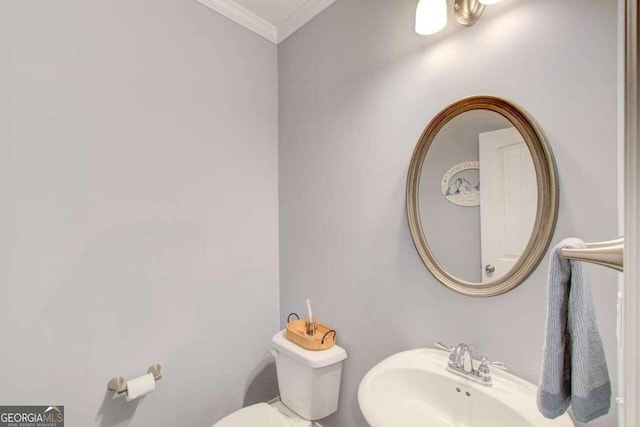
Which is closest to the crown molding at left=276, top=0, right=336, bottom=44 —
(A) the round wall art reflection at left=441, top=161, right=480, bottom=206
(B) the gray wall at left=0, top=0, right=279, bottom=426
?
(B) the gray wall at left=0, top=0, right=279, bottom=426

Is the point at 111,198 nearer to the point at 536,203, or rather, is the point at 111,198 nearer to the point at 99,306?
the point at 99,306

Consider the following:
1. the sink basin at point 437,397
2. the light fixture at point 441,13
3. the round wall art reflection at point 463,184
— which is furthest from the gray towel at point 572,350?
the light fixture at point 441,13

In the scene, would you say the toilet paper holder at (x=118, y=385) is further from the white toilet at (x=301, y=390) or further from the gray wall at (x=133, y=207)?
the white toilet at (x=301, y=390)

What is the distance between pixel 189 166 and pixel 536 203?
1.49 meters

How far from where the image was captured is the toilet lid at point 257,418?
51.4 inches

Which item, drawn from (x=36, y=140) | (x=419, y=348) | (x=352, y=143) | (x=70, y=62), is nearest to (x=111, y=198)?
(x=36, y=140)

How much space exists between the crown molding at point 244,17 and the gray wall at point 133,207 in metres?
0.05

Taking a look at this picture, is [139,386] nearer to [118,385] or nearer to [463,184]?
[118,385]

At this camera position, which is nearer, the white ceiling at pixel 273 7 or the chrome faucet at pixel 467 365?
the chrome faucet at pixel 467 365

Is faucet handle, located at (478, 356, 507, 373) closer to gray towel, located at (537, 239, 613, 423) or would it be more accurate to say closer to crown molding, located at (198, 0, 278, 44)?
gray towel, located at (537, 239, 613, 423)

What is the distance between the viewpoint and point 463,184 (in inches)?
42.8

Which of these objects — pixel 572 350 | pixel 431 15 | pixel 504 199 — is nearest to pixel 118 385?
pixel 572 350

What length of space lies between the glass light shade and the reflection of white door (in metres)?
0.44

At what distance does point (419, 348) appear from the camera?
118 centimetres
